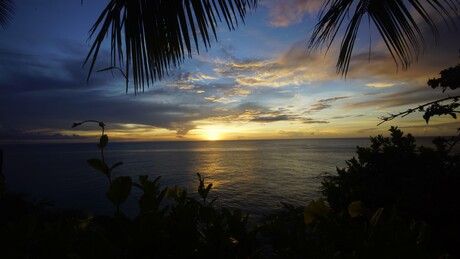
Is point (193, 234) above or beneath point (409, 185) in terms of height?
above

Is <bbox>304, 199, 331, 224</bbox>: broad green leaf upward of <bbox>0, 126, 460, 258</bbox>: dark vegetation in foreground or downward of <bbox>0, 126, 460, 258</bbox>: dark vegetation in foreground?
upward

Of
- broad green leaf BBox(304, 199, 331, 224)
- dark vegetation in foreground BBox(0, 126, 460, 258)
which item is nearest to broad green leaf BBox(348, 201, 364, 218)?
dark vegetation in foreground BBox(0, 126, 460, 258)

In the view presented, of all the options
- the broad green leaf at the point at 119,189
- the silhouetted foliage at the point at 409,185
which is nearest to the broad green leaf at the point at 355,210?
the broad green leaf at the point at 119,189

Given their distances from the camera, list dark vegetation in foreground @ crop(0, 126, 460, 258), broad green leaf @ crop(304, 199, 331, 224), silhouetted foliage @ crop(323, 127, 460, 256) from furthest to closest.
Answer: silhouetted foliage @ crop(323, 127, 460, 256) < broad green leaf @ crop(304, 199, 331, 224) < dark vegetation in foreground @ crop(0, 126, 460, 258)

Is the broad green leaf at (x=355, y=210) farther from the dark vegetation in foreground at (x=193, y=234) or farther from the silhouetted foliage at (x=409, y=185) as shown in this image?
the silhouetted foliage at (x=409, y=185)

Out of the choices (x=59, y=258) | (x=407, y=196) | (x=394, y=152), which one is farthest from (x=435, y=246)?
(x=59, y=258)

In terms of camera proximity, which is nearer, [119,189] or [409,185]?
[119,189]

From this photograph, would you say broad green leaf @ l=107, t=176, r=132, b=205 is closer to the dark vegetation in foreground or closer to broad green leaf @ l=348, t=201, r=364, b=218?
the dark vegetation in foreground

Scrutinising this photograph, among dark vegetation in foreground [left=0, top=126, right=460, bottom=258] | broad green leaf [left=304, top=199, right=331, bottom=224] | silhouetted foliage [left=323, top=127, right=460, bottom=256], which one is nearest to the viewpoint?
dark vegetation in foreground [left=0, top=126, right=460, bottom=258]

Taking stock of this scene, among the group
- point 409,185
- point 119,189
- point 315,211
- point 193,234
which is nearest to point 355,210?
point 315,211

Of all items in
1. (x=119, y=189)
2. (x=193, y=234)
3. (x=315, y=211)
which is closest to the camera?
(x=119, y=189)

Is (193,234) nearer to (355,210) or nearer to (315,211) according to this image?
(315,211)

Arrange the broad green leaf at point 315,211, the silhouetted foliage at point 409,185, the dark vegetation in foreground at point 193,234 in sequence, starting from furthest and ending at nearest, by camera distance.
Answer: the silhouetted foliage at point 409,185 < the broad green leaf at point 315,211 < the dark vegetation in foreground at point 193,234

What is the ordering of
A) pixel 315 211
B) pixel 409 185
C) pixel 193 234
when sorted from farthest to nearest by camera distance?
pixel 409 185 < pixel 193 234 < pixel 315 211
